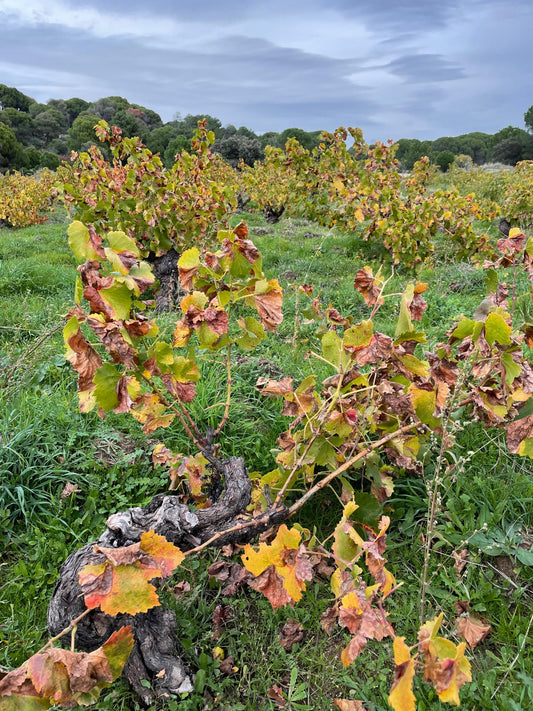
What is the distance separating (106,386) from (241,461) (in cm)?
69

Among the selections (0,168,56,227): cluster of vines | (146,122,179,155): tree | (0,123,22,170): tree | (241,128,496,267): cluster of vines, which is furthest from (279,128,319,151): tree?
(241,128,496,267): cluster of vines

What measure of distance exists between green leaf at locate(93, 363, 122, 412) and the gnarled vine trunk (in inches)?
15.3

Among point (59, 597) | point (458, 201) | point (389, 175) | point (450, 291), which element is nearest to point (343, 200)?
point (389, 175)

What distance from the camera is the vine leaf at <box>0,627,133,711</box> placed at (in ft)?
3.61

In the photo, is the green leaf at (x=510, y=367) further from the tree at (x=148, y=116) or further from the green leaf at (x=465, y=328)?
the tree at (x=148, y=116)

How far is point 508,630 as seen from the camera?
1769mm

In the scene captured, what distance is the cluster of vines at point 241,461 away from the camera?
1.22 m

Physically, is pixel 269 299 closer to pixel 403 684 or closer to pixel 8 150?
pixel 403 684

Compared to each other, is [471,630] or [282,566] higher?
[282,566]

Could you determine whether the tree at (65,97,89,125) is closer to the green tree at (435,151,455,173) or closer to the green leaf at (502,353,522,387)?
the green tree at (435,151,455,173)

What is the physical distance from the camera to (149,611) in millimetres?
1678

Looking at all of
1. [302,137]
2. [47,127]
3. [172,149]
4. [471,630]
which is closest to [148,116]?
[47,127]

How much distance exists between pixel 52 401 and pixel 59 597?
5.08 feet

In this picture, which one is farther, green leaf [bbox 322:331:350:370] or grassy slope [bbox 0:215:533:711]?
green leaf [bbox 322:331:350:370]
